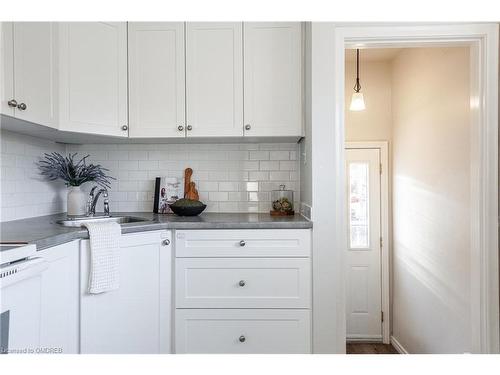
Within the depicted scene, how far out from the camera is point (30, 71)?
1.75 m

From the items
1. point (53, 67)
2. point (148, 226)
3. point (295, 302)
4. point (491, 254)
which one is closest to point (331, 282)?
point (295, 302)

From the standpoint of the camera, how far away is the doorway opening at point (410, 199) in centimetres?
227

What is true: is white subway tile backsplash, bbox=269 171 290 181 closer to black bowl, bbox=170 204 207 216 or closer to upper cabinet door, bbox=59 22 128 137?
black bowl, bbox=170 204 207 216

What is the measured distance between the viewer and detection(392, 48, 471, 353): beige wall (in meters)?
2.24

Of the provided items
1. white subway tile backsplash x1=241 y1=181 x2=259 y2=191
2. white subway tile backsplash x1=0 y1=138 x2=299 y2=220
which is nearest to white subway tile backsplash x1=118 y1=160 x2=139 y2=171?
white subway tile backsplash x1=0 y1=138 x2=299 y2=220

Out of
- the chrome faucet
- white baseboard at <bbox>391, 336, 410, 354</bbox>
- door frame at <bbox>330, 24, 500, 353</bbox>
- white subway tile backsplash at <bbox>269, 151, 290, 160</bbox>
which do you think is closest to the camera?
door frame at <bbox>330, 24, 500, 353</bbox>

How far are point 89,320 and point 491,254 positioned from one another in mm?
2157

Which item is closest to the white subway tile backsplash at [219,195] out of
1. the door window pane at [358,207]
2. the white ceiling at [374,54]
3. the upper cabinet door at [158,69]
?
the upper cabinet door at [158,69]

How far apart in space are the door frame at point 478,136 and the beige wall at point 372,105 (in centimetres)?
153

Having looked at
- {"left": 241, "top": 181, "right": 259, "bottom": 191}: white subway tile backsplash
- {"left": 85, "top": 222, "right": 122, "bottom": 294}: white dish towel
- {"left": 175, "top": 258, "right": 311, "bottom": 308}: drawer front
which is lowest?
{"left": 175, "top": 258, "right": 311, "bottom": 308}: drawer front

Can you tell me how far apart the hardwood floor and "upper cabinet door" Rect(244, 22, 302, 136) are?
2.27m

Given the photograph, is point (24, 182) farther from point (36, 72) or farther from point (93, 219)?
point (36, 72)

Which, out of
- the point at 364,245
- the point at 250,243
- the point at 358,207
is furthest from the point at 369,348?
the point at 250,243

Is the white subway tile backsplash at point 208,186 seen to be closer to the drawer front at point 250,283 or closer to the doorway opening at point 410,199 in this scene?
the drawer front at point 250,283
